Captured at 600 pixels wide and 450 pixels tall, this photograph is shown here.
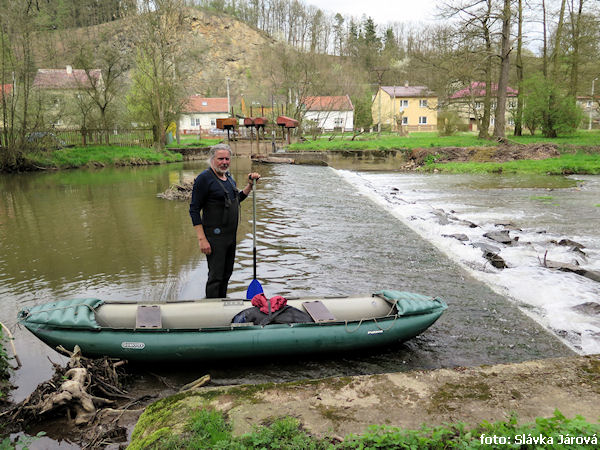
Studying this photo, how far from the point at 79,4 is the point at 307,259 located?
86.9 metres

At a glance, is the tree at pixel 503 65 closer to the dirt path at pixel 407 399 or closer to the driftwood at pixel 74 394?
the dirt path at pixel 407 399

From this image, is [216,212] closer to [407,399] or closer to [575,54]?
[407,399]

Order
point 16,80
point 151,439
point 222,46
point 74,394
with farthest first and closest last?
point 222,46 < point 16,80 < point 74,394 < point 151,439

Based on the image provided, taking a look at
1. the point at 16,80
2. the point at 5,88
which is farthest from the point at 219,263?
the point at 5,88

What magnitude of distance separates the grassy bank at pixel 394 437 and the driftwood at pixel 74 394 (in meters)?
0.84

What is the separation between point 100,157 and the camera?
2892 centimetres

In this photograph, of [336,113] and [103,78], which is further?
[336,113]

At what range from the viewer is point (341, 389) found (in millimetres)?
3795

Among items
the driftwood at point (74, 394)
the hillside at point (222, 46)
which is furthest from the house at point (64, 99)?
the hillside at point (222, 46)

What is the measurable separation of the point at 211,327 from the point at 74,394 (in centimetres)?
130

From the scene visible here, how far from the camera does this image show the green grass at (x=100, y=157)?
1025 inches

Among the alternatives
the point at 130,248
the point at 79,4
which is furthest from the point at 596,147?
the point at 79,4

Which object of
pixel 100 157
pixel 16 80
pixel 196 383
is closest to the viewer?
pixel 196 383

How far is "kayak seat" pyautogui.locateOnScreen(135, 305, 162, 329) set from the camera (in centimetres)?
457
